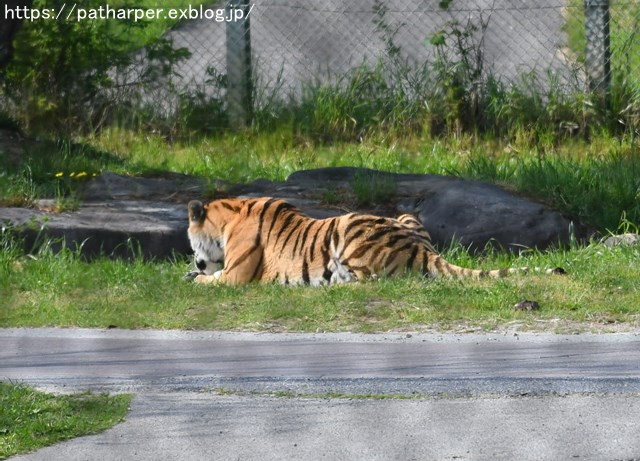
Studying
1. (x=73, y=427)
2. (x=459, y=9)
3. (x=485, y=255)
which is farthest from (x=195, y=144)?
(x=73, y=427)

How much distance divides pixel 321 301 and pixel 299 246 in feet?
3.98

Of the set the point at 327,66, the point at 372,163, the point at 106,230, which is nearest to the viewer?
the point at 106,230

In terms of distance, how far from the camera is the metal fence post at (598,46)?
14.2 metres

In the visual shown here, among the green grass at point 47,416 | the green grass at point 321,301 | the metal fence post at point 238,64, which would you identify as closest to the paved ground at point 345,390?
the green grass at point 47,416

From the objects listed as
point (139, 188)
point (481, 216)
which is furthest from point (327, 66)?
point (481, 216)

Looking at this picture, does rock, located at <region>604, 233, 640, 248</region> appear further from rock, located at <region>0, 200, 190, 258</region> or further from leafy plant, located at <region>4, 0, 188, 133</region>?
leafy plant, located at <region>4, 0, 188, 133</region>

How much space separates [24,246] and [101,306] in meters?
1.89

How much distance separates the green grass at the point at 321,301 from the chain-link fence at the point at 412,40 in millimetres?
5184

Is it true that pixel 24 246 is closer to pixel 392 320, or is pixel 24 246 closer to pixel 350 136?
pixel 392 320

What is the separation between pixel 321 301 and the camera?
28.0 ft

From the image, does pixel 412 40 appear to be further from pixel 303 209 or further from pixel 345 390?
pixel 345 390

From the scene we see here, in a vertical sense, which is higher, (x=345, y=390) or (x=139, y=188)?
(x=345, y=390)

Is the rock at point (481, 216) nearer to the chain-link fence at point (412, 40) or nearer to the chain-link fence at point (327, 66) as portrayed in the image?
the chain-link fence at point (327, 66)

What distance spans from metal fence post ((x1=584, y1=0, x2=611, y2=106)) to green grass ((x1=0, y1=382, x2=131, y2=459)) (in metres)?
9.44
